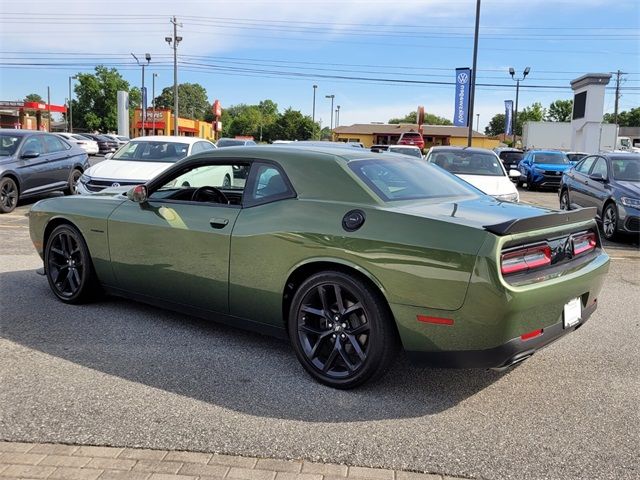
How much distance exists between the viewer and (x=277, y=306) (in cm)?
401

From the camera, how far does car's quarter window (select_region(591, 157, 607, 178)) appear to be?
11.0 metres

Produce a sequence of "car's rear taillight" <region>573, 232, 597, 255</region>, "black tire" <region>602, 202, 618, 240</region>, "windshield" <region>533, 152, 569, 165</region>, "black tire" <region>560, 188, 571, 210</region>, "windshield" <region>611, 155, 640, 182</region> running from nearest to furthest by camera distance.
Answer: "car's rear taillight" <region>573, 232, 597, 255</region> < "black tire" <region>602, 202, 618, 240</region> < "windshield" <region>611, 155, 640, 182</region> < "black tire" <region>560, 188, 571, 210</region> < "windshield" <region>533, 152, 569, 165</region>

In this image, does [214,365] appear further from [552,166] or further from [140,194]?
[552,166]

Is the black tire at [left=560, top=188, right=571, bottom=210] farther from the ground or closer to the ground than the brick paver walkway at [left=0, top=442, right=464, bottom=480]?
farther from the ground

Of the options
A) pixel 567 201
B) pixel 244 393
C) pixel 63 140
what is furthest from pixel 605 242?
pixel 63 140

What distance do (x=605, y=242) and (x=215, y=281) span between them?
8.33m

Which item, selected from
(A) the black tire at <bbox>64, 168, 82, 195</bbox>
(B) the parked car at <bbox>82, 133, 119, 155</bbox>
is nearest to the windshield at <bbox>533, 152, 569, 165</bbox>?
(A) the black tire at <bbox>64, 168, 82, 195</bbox>

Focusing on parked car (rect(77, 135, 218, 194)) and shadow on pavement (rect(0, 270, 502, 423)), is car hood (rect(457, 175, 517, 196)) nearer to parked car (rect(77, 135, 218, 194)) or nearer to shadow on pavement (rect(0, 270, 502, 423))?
parked car (rect(77, 135, 218, 194))

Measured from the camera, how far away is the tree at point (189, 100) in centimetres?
13925

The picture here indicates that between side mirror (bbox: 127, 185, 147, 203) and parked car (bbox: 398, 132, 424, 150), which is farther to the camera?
parked car (bbox: 398, 132, 424, 150)

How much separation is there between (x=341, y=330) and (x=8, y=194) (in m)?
10.1

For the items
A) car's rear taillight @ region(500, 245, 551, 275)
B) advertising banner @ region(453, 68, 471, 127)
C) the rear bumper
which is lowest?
the rear bumper

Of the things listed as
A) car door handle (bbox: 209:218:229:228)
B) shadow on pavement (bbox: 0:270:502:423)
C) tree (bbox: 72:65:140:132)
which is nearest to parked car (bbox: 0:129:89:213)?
shadow on pavement (bbox: 0:270:502:423)

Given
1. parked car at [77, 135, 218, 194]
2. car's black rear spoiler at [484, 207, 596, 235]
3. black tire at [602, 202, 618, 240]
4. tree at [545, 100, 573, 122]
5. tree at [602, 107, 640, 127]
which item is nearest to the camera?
car's black rear spoiler at [484, 207, 596, 235]
